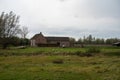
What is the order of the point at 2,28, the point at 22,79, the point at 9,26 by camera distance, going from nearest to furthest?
the point at 22,79
the point at 2,28
the point at 9,26

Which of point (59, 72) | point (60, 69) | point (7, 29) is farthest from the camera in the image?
point (7, 29)

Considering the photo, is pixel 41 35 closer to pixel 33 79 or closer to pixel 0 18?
pixel 0 18

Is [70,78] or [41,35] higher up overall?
[41,35]

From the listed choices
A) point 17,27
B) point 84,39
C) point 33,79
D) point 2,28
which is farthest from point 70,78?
point 84,39

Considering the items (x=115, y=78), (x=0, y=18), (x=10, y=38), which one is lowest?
(x=115, y=78)

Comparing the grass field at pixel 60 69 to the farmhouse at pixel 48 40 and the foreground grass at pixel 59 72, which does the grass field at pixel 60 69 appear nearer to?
the foreground grass at pixel 59 72

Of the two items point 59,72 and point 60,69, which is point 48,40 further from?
point 59,72

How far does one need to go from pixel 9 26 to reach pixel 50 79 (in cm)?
6688

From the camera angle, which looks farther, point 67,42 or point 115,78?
point 67,42

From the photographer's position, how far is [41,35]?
348 ft

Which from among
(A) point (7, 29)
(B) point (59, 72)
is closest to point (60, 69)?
(B) point (59, 72)

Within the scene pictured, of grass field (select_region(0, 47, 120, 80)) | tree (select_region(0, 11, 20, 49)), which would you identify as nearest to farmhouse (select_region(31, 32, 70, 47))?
tree (select_region(0, 11, 20, 49))

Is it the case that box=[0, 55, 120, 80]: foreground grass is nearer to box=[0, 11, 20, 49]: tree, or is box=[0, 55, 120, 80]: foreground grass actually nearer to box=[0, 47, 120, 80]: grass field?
box=[0, 47, 120, 80]: grass field

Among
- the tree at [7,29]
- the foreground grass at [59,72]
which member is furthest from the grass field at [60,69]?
A: the tree at [7,29]
